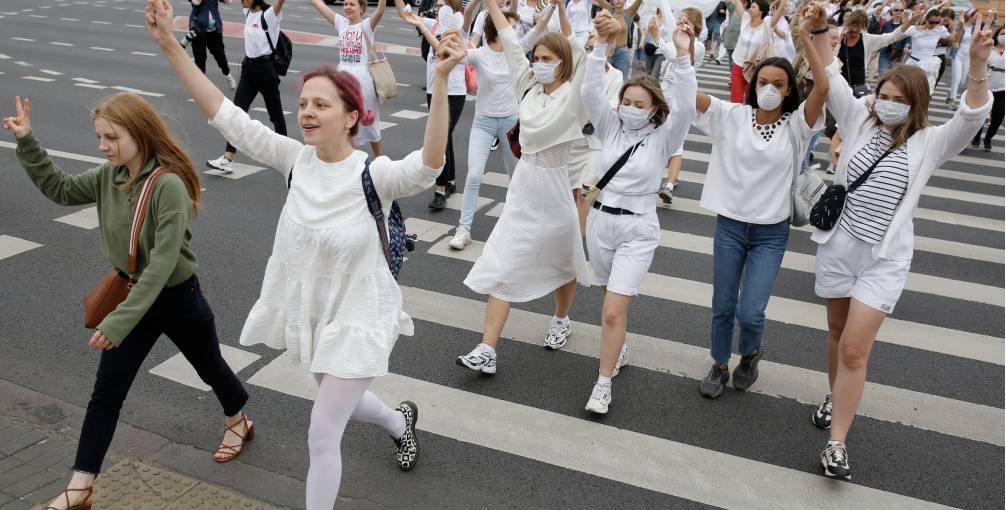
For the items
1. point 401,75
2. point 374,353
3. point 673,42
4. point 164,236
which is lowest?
point 401,75

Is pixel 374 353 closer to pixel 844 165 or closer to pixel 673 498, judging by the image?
pixel 673 498

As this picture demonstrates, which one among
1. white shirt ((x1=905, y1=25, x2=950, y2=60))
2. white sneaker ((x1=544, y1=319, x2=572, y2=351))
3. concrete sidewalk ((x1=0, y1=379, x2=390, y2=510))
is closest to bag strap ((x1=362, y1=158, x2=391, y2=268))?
concrete sidewalk ((x1=0, y1=379, x2=390, y2=510))

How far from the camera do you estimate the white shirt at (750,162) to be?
3.93 metres

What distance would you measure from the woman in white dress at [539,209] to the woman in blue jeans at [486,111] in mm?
1817

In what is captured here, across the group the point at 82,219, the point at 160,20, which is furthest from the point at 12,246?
the point at 160,20

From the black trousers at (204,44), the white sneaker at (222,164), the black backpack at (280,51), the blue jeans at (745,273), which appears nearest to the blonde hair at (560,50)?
the blue jeans at (745,273)

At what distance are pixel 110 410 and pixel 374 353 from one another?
124 cm

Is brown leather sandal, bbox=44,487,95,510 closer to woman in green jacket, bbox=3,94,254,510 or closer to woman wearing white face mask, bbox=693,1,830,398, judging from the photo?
woman in green jacket, bbox=3,94,254,510

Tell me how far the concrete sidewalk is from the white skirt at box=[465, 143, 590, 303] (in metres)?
1.63

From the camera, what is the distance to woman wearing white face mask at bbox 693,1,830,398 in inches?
152

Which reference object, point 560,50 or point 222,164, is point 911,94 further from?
point 222,164

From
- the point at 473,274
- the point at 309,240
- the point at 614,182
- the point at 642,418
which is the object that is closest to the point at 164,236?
the point at 309,240

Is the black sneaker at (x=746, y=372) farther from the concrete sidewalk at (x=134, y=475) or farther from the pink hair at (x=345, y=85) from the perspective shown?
the pink hair at (x=345, y=85)

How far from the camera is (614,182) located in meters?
4.15
